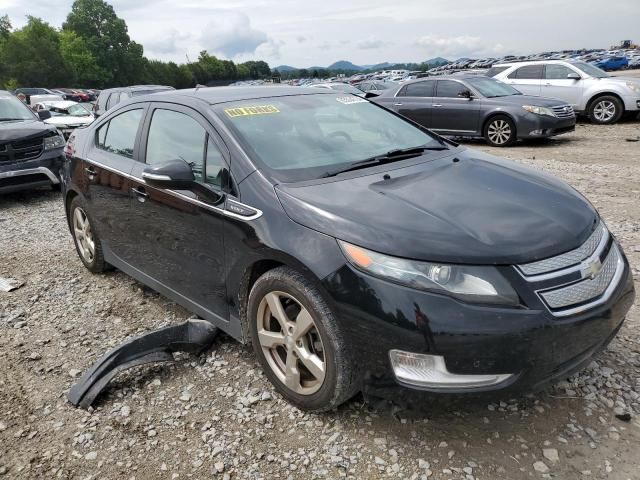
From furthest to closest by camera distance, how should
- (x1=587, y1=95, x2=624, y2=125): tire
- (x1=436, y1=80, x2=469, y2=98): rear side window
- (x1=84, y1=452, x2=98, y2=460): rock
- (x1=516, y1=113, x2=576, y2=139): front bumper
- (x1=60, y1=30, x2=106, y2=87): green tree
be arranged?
(x1=60, y1=30, x2=106, y2=87): green tree < (x1=587, y1=95, x2=624, y2=125): tire < (x1=436, y1=80, x2=469, y2=98): rear side window < (x1=516, y1=113, x2=576, y2=139): front bumper < (x1=84, y1=452, x2=98, y2=460): rock

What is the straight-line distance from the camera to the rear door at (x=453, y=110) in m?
11.1

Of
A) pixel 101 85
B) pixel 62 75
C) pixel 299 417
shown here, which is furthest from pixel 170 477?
pixel 101 85

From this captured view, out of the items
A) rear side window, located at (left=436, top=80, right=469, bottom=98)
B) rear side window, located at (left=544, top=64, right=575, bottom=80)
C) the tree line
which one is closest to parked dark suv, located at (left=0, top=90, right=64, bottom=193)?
rear side window, located at (left=436, top=80, right=469, bottom=98)

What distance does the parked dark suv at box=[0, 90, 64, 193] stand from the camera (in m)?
7.53

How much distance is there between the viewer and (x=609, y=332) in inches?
93.6

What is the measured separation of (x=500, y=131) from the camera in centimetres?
1089

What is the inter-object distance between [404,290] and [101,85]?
3590 inches

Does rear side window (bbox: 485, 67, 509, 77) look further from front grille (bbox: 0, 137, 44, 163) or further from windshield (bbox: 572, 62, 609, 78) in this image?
front grille (bbox: 0, 137, 44, 163)

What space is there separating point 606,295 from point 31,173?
7800mm

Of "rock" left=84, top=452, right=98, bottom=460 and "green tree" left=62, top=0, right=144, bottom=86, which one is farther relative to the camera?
"green tree" left=62, top=0, right=144, bottom=86

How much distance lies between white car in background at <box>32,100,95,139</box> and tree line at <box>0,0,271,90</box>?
51109 millimetres

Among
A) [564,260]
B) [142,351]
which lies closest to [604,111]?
[564,260]

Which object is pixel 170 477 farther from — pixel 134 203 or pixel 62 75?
pixel 62 75

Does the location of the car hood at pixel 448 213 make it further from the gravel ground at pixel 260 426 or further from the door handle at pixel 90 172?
the door handle at pixel 90 172
